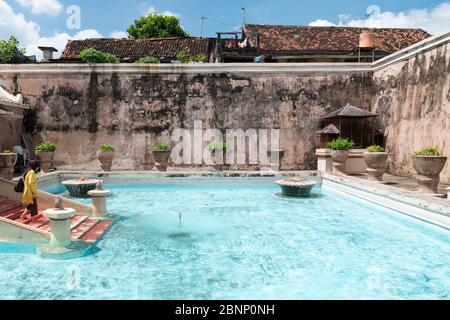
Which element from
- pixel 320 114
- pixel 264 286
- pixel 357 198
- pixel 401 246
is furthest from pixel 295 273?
pixel 320 114

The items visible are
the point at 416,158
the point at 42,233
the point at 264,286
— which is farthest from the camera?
the point at 416,158

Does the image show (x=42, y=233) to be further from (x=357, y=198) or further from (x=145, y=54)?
(x=145, y=54)

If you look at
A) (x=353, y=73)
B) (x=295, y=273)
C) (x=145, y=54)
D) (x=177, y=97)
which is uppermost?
(x=145, y=54)

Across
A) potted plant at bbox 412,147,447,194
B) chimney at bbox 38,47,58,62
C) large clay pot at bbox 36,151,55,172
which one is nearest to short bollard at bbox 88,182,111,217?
large clay pot at bbox 36,151,55,172

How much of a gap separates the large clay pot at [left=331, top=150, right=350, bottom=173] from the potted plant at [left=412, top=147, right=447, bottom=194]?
3.26m

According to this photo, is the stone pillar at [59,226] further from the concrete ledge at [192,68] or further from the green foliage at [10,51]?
the green foliage at [10,51]

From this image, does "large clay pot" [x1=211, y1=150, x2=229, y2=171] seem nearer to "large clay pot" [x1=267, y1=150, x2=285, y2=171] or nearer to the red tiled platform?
"large clay pot" [x1=267, y1=150, x2=285, y2=171]

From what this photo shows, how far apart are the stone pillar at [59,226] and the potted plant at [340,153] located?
760 centimetres

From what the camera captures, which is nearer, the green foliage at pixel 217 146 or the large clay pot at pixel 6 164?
the large clay pot at pixel 6 164

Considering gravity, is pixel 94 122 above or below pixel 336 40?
below

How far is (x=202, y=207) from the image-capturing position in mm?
7754

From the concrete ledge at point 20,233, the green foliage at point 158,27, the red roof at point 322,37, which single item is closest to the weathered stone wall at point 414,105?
the red roof at point 322,37

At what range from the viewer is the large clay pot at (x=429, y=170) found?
684 cm

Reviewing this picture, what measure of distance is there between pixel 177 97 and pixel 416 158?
29.0 feet
